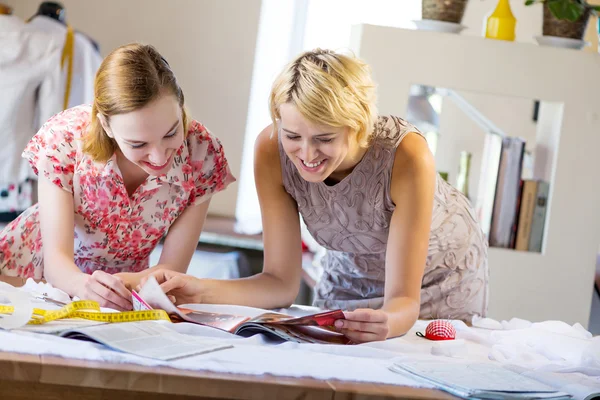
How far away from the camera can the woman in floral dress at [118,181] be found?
1676mm

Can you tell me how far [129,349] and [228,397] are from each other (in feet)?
0.48

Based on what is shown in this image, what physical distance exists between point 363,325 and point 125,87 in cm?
73

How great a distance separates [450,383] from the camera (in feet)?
3.41

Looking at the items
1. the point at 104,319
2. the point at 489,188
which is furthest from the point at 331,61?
the point at 489,188

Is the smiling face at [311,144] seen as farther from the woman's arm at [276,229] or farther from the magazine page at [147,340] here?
the magazine page at [147,340]

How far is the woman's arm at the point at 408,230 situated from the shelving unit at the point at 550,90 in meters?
1.13

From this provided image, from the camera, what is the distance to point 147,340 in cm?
107

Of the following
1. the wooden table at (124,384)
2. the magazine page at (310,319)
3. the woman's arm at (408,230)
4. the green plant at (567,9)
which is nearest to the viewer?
the wooden table at (124,384)

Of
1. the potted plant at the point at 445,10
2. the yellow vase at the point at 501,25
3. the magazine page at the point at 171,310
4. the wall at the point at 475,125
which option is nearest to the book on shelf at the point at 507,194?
the wall at the point at 475,125

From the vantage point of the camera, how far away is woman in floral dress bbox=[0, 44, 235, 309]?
5.50 feet

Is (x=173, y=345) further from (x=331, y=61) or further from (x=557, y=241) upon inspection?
(x=557, y=241)

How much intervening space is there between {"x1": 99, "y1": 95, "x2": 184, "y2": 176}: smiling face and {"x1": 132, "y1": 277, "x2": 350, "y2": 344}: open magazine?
384 mm

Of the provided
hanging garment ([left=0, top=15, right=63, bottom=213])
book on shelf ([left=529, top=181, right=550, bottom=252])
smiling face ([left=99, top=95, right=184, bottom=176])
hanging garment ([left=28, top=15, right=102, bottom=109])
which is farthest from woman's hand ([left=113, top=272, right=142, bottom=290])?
hanging garment ([left=28, top=15, right=102, bottom=109])

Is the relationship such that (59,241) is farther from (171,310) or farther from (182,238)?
(171,310)
